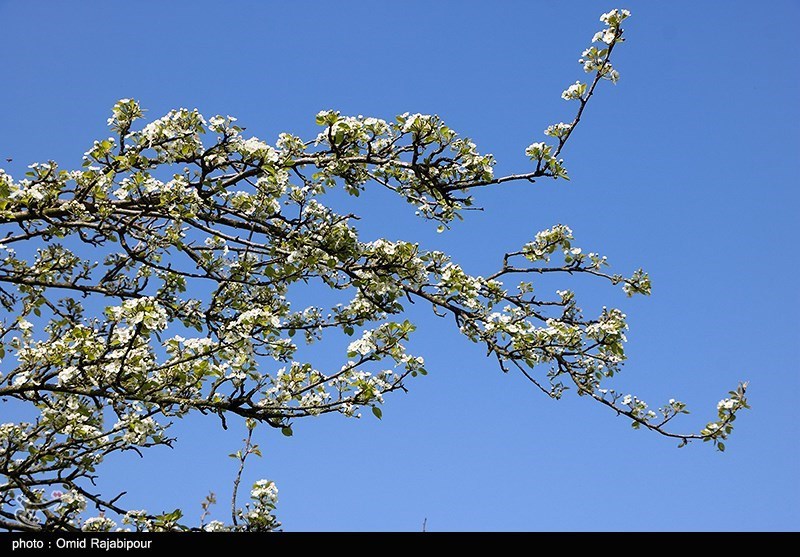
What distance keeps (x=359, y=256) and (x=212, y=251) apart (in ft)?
4.20

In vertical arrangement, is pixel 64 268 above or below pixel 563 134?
below

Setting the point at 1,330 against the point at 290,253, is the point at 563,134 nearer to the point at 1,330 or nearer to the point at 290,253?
the point at 290,253

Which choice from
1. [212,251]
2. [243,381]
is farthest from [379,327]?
[212,251]

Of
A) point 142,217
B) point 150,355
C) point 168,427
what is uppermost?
point 142,217

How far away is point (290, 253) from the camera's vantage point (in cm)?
639

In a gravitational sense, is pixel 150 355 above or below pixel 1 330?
below

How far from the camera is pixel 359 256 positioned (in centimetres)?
653

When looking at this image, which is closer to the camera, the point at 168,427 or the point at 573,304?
the point at 168,427

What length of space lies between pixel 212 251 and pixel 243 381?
1.21m

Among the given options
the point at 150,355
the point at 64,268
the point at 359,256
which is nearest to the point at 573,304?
the point at 359,256

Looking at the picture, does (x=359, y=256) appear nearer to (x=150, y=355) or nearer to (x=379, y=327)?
(x=379, y=327)
